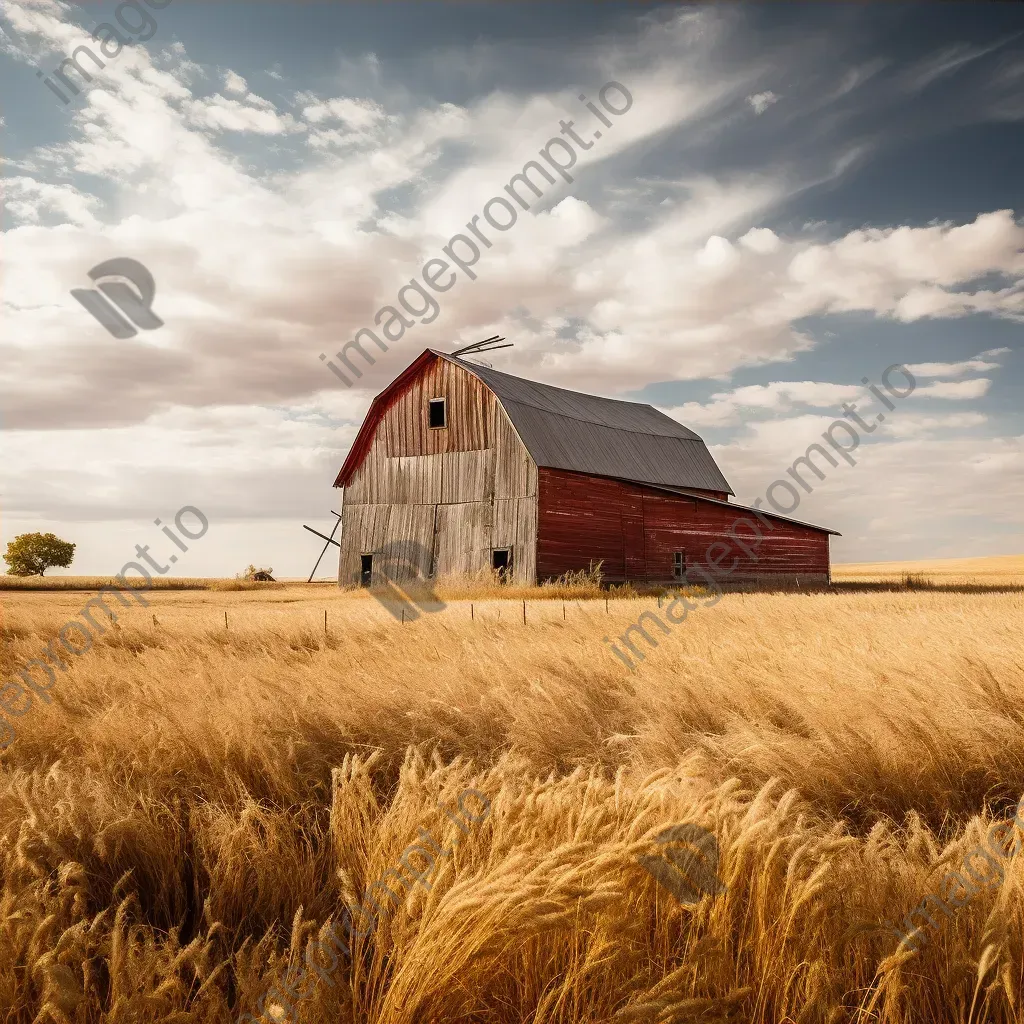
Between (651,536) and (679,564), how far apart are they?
172cm

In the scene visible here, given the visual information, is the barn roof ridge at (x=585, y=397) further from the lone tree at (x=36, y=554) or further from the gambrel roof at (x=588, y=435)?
the lone tree at (x=36, y=554)

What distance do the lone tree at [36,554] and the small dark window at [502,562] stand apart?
4083 centimetres

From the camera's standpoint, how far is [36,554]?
5259cm

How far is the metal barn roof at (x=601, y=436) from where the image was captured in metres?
26.6

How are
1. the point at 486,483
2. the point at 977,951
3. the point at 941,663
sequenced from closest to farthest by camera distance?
the point at 977,951 → the point at 941,663 → the point at 486,483

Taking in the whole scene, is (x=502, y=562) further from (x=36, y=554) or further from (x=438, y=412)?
(x=36, y=554)

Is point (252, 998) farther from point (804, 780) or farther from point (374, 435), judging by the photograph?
point (374, 435)

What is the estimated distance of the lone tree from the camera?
51938mm

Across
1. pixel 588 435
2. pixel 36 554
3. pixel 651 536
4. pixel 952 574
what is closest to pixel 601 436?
pixel 588 435


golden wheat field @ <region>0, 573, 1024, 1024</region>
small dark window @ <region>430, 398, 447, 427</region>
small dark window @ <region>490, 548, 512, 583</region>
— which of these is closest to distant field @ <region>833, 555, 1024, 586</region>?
small dark window @ <region>490, 548, 512, 583</region>

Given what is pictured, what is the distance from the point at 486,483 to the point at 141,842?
75.9 ft

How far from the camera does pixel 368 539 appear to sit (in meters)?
29.1

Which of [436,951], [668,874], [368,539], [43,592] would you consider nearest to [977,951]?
[668,874]

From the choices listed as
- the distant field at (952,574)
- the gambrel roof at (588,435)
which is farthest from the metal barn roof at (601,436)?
the distant field at (952,574)
